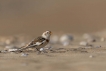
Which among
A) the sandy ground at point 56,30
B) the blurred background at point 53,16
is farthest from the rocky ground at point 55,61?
the blurred background at point 53,16

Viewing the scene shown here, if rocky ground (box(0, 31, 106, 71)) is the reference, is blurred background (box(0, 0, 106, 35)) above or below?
above

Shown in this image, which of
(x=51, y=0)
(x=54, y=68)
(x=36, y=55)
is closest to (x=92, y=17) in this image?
(x=51, y=0)

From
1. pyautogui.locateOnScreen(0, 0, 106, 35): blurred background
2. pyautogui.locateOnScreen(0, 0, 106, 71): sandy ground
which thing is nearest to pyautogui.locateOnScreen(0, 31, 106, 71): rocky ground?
pyautogui.locateOnScreen(0, 0, 106, 71): sandy ground

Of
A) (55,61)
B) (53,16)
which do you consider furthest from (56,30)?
(55,61)

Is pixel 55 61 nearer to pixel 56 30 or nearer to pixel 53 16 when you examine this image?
pixel 56 30

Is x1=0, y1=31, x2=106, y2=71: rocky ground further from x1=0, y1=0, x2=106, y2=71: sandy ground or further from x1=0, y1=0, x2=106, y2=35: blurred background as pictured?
x1=0, y1=0, x2=106, y2=35: blurred background

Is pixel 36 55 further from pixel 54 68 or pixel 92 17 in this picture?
pixel 92 17

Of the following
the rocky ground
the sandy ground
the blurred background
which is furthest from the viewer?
the blurred background

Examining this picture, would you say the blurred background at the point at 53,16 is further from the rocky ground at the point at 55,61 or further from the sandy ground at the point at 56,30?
the rocky ground at the point at 55,61
